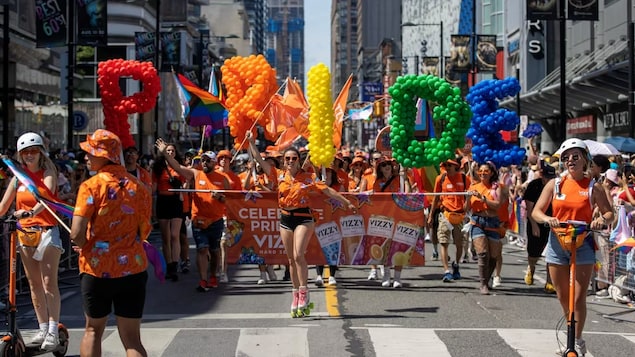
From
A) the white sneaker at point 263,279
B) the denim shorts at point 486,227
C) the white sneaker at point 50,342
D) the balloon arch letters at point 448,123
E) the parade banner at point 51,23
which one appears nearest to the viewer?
the white sneaker at point 50,342

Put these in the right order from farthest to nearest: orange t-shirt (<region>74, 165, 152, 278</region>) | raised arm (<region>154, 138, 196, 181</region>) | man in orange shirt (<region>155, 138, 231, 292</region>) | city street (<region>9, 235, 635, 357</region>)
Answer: man in orange shirt (<region>155, 138, 231, 292</region>), raised arm (<region>154, 138, 196, 181</region>), city street (<region>9, 235, 635, 357</region>), orange t-shirt (<region>74, 165, 152, 278</region>)

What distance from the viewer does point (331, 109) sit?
39.4 feet

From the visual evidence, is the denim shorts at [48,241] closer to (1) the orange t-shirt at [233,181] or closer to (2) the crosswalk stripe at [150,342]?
(2) the crosswalk stripe at [150,342]

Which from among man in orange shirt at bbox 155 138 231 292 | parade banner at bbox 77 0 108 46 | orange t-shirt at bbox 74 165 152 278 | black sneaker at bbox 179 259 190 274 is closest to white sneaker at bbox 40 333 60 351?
orange t-shirt at bbox 74 165 152 278

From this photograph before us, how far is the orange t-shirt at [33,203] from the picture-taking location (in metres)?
8.20

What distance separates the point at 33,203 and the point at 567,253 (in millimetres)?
4644

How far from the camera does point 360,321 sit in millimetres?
10133

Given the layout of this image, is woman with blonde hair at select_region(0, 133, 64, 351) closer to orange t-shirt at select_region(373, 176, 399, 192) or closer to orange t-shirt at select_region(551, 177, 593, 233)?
orange t-shirt at select_region(551, 177, 593, 233)

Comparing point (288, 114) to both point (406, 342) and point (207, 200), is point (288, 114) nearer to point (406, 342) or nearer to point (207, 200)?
point (207, 200)

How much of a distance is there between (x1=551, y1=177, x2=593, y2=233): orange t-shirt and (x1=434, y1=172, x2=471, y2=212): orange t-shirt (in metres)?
5.77

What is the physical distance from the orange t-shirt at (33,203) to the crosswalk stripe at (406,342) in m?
3.13

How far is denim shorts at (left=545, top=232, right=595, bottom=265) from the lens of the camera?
8.03 meters

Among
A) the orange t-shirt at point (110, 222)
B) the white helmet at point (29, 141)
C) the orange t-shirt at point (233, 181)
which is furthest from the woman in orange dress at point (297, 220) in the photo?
the orange t-shirt at point (110, 222)

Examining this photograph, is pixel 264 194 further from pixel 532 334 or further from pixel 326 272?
pixel 532 334
